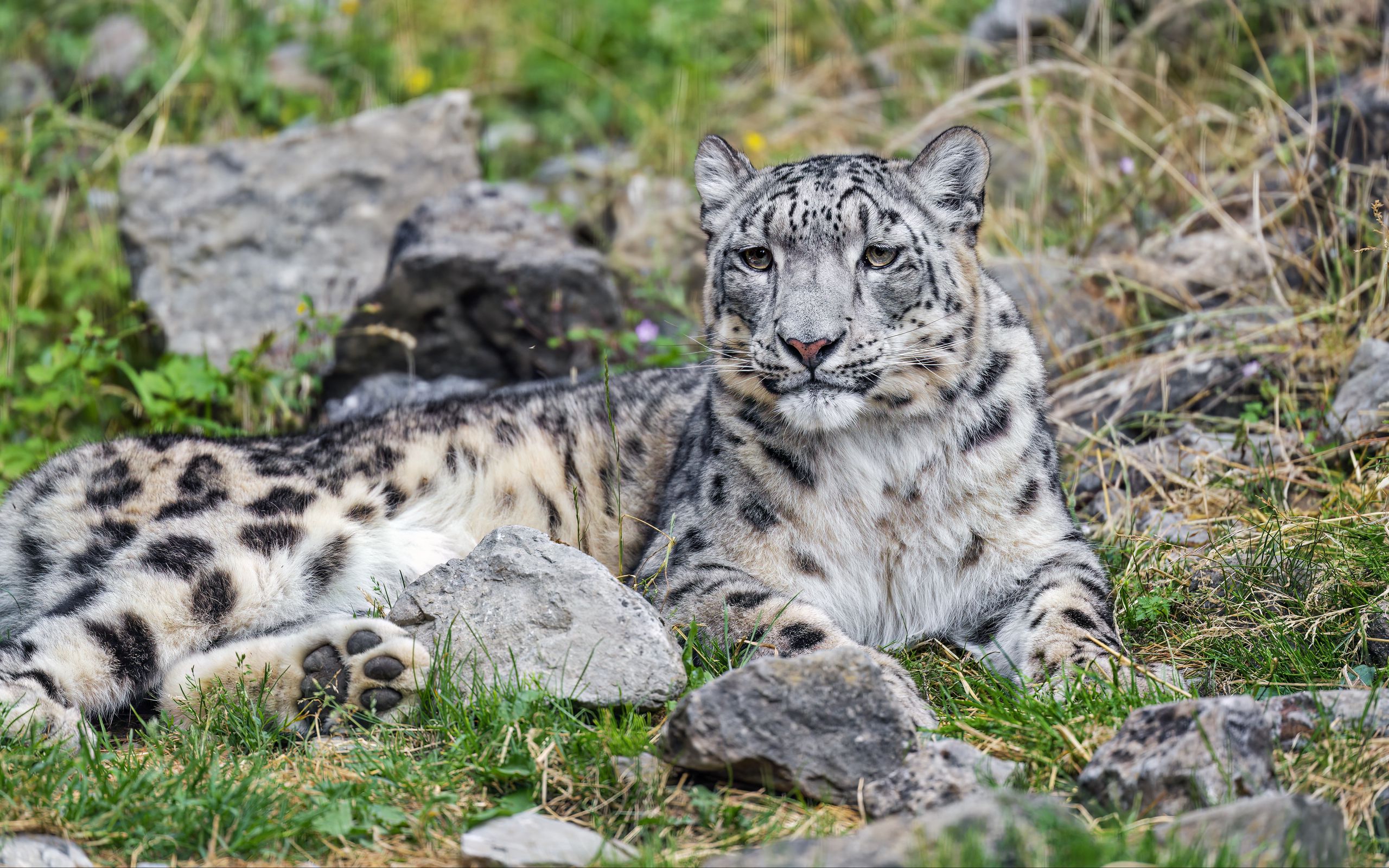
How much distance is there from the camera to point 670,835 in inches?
Answer: 133

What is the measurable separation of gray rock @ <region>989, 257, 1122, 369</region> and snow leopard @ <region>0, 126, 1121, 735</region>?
2.32 m

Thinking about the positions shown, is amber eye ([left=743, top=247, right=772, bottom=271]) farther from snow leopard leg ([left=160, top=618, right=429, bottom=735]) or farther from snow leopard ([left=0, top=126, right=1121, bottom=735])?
snow leopard leg ([left=160, top=618, right=429, bottom=735])

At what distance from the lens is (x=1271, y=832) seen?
288cm

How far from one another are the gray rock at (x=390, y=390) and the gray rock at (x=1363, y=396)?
4.33 m

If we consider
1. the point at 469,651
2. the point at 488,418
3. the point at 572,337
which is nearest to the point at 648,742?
the point at 469,651

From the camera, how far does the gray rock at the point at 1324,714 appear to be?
138 inches

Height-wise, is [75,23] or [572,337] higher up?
[75,23]

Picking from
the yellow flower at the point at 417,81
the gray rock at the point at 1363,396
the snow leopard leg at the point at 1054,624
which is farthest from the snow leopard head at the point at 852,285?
the yellow flower at the point at 417,81

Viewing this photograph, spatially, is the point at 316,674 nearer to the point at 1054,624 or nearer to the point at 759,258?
the point at 759,258

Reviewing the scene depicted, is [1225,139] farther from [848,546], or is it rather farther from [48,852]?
[48,852]

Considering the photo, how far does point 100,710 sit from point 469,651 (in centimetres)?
133

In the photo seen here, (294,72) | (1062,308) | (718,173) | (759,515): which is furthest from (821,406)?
(294,72)

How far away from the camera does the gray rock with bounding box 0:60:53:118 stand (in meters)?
10.8

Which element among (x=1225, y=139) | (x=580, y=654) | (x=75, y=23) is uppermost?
(x=75, y=23)
